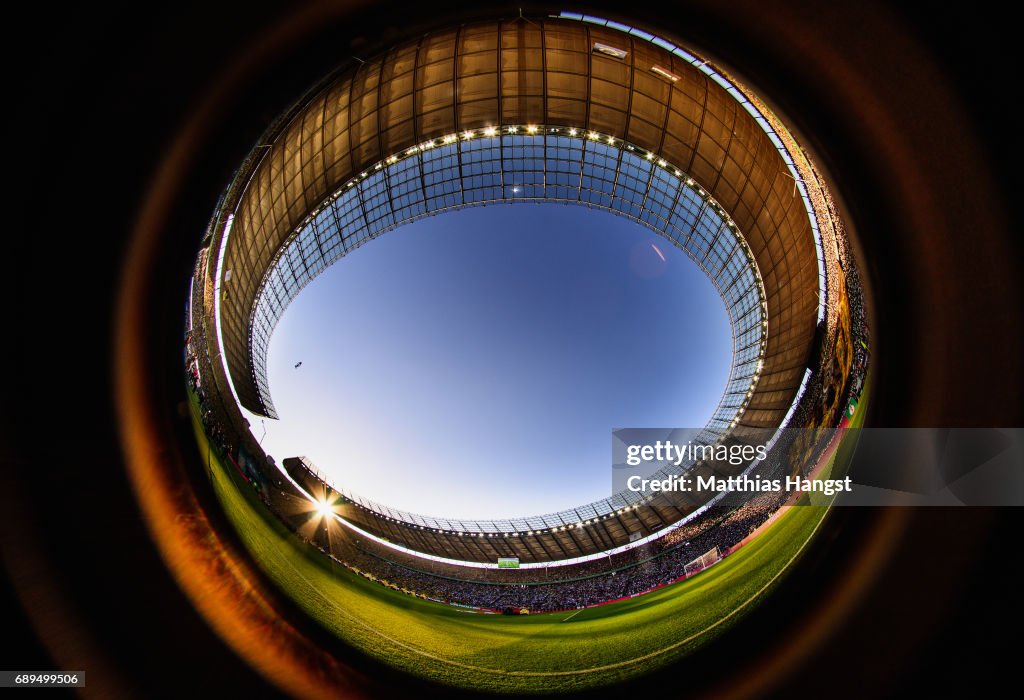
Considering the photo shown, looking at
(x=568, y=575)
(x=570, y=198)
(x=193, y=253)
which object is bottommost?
(x=568, y=575)

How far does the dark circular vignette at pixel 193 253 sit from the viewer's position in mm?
1836

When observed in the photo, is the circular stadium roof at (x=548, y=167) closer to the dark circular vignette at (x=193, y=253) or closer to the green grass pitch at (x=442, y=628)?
the green grass pitch at (x=442, y=628)

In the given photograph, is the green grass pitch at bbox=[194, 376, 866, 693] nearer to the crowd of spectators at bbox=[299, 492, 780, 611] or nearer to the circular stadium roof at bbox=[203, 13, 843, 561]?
the circular stadium roof at bbox=[203, 13, 843, 561]

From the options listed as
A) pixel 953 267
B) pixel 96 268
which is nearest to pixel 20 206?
pixel 96 268

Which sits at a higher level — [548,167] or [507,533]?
[548,167]

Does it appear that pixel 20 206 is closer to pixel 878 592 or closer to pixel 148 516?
pixel 148 516

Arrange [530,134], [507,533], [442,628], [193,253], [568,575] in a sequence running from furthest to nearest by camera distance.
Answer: [507,533]
[568,575]
[530,134]
[442,628]
[193,253]

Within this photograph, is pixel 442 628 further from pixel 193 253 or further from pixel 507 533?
pixel 507 533

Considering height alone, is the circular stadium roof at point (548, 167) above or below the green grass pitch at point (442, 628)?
above

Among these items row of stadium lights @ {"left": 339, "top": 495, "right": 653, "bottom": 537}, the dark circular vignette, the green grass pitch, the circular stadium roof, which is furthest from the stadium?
row of stadium lights @ {"left": 339, "top": 495, "right": 653, "bottom": 537}

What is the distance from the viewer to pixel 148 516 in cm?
223

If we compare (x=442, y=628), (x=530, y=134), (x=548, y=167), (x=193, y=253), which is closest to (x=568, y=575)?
(x=548, y=167)

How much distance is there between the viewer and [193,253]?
2.30 metres

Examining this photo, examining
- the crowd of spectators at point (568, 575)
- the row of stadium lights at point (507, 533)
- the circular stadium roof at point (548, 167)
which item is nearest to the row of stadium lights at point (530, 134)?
the circular stadium roof at point (548, 167)
